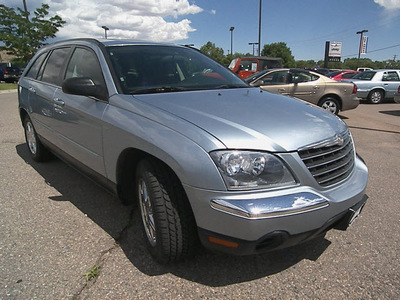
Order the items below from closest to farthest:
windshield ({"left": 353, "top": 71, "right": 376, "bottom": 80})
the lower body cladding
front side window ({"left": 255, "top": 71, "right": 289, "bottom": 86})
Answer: the lower body cladding < front side window ({"left": 255, "top": 71, "right": 289, "bottom": 86}) < windshield ({"left": 353, "top": 71, "right": 376, "bottom": 80})

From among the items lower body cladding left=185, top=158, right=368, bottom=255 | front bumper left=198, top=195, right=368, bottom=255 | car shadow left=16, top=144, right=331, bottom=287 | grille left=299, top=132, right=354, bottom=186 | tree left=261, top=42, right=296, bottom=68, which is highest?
tree left=261, top=42, right=296, bottom=68

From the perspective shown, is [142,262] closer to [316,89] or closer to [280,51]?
[316,89]

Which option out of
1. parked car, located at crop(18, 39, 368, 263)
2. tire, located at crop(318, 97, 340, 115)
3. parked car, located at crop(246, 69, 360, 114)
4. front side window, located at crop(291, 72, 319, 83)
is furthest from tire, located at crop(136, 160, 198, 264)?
tire, located at crop(318, 97, 340, 115)

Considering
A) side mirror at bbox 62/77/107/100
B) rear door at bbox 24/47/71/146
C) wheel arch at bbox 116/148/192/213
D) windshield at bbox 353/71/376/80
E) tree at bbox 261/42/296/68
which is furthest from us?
tree at bbox 261/42/296/68

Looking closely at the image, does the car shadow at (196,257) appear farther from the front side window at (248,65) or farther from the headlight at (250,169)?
the front side window at (248,65)

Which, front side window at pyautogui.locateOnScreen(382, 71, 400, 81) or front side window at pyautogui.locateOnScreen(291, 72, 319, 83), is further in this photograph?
front side window at pyautogui.locateOnScreen(382, 71, 400, 81)

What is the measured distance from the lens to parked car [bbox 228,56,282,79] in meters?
14.4

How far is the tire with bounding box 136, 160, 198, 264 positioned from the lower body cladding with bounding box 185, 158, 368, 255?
0.15 meters

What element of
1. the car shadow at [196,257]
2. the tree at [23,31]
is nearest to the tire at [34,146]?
the car shadow at [196,257]

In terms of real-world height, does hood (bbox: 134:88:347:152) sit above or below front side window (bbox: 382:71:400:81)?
above

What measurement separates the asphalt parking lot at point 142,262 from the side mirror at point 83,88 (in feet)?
3.88

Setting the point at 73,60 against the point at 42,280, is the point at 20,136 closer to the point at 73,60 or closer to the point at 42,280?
the point at 73,60

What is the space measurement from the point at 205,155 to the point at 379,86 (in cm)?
1400

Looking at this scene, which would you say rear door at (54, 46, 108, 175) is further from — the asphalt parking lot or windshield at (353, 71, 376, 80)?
windshield at (353, 71, 376, 80)
